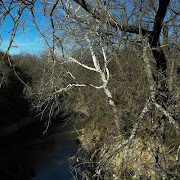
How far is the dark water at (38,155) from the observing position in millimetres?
9695

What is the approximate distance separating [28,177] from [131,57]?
7891mm

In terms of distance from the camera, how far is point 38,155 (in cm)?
1207

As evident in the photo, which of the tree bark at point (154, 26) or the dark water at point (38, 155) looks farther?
the dark water at point (38, 155)

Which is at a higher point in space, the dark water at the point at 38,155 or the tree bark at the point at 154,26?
the tree bark at the point at 154,26

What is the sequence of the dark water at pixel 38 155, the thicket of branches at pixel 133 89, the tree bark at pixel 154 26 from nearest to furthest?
1. the thicket of branches at pixel 133 89
2. the tree bark at pixel 154 26
3. the dark water at pixel 38 155

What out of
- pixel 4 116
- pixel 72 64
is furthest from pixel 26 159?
pixel 4 116

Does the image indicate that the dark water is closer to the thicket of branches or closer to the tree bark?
the thicket of branches

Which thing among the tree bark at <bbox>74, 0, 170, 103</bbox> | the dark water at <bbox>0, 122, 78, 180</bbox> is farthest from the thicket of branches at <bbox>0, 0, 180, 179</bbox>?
the dark water at <bbox>0, 122, 78, 180</bbox>

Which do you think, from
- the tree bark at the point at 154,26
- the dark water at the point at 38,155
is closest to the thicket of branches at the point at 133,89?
the tree bark at the point at 154,26

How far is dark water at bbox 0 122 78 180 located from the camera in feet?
31.8

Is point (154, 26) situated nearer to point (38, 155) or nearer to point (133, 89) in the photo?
point (133, 89)

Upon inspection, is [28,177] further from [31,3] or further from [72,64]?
[31,3]

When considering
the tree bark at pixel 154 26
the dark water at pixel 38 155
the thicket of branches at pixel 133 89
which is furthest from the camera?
the dark water at pixel 38 155

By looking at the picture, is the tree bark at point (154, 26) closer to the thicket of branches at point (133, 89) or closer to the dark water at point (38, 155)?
the thicket of branches at point (133, 89)
